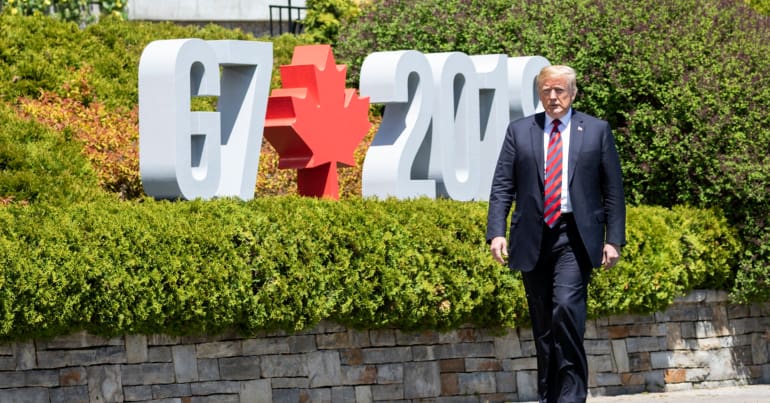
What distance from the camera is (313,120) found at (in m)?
10.1

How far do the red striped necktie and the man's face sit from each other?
5.0 inches

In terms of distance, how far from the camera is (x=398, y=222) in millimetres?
9258

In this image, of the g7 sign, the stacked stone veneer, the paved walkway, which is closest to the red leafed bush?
the g7 sign

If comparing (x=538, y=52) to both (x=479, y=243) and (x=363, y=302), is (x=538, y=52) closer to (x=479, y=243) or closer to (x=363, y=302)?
(x=479, y=243)

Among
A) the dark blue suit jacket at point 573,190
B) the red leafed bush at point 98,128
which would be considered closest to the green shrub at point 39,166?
the red leafed bush at point 98,128

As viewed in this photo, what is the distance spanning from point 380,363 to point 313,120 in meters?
2.00

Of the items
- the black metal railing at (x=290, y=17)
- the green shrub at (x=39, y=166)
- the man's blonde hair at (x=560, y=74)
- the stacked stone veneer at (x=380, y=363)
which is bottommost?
the stacked stone veneer at (x=380, y=363)

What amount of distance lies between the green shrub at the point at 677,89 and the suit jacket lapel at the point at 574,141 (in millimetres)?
4530

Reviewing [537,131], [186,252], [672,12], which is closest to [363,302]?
[186,252]

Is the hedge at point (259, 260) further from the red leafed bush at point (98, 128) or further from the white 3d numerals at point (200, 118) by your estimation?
the white 3d numerals at point (200, 118)

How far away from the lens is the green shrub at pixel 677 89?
450 inches

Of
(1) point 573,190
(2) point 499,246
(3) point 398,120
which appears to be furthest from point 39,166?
(1) point 573,190

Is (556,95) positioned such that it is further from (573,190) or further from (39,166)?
(39,166)

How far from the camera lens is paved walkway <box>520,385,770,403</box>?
10.2 metres
